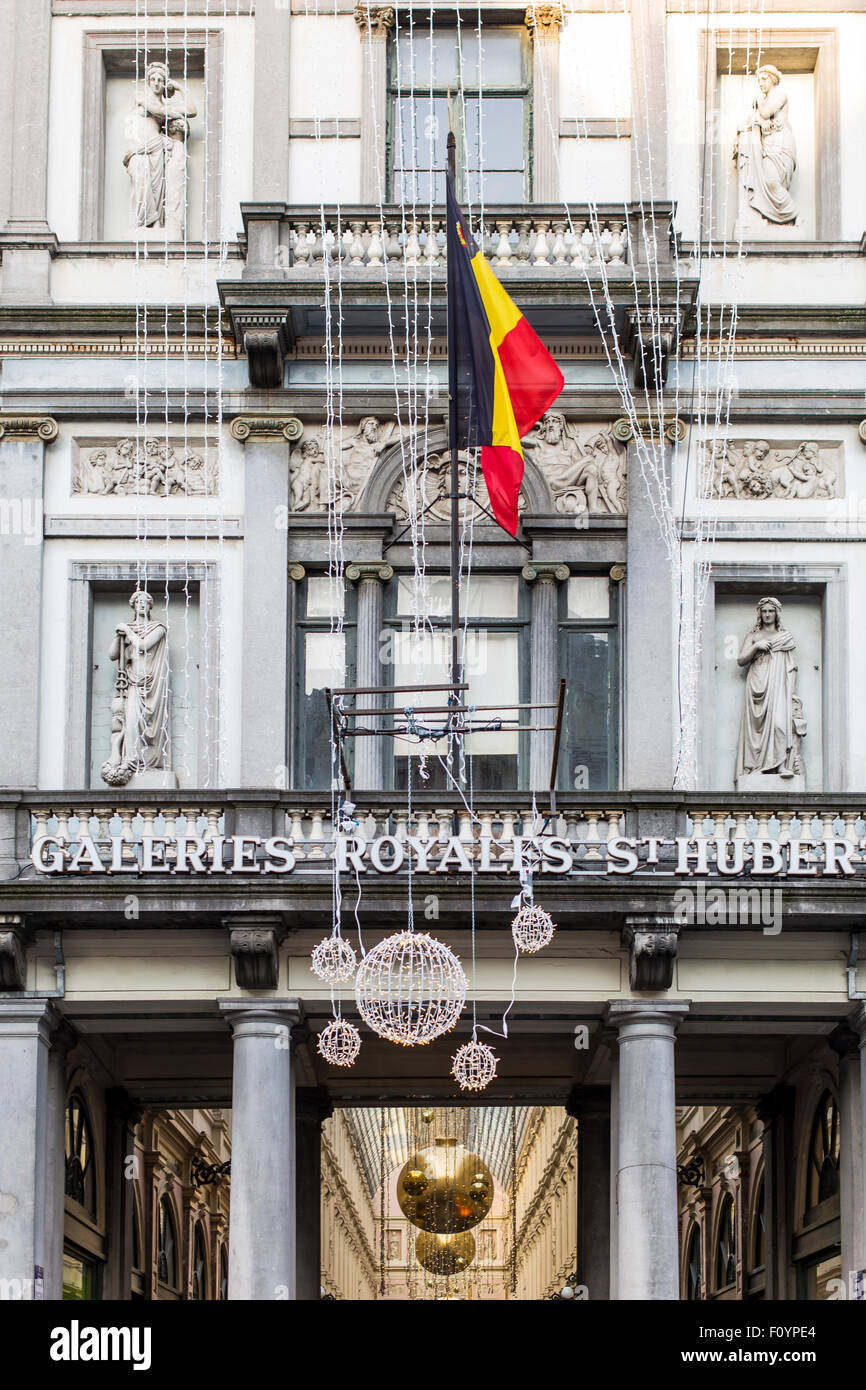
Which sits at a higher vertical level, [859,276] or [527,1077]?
[859,276]

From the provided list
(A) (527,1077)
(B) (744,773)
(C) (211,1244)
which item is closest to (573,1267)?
(C) (211,1244)

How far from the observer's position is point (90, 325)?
105ft

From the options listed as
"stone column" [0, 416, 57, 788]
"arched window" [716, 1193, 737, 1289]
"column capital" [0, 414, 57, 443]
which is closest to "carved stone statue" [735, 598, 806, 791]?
"stone column" [0, 416, 57, 788]

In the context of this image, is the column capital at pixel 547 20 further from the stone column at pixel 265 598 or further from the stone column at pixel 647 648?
the stone column at pixel 265 598

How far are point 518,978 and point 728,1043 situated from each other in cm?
589

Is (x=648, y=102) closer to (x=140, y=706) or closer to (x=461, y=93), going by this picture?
(x=461, y=93)

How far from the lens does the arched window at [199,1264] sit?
43.8 metres

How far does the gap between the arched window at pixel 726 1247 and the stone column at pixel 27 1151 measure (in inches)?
561

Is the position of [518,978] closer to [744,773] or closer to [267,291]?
[744,773]

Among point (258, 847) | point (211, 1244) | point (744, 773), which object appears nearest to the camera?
point (258, 847)

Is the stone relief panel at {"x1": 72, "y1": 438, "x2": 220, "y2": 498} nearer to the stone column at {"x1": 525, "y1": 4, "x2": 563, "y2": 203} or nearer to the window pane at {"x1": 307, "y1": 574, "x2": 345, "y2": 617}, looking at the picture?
the window pane at {"x1": 307, "y1": 574, "x2": 345, "y2": 617}

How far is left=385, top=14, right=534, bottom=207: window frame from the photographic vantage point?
109ft

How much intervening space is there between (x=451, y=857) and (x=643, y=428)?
702cm

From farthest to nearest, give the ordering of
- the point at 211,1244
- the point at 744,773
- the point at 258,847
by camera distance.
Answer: the point at 211,1244
the point at 744,773
the point at 258,847
